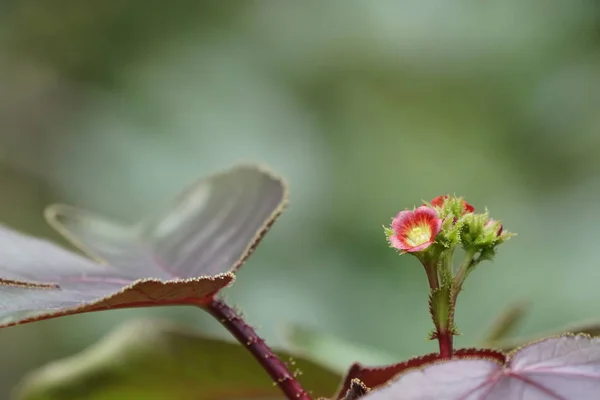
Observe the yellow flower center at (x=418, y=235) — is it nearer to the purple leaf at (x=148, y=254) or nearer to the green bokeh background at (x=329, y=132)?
the purple leaf at (x=148, y=254)

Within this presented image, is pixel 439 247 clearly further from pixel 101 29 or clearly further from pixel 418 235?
pixel 101 29

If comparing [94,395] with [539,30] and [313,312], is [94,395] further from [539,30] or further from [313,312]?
[539,30]

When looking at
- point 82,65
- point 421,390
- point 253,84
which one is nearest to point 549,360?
point 421,390

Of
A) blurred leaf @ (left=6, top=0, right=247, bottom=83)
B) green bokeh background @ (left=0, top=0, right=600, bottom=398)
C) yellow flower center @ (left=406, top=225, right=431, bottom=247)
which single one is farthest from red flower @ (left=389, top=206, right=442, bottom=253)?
blurred leaf @ (left=6, top=0, right=247, bottom=83)

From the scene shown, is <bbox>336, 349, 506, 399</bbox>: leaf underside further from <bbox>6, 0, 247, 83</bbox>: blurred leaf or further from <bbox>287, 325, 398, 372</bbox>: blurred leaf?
<bbox>6, 0, 247, 83</bbox>: blurred leaf

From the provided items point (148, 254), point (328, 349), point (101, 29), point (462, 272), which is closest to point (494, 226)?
point (462, 272)
